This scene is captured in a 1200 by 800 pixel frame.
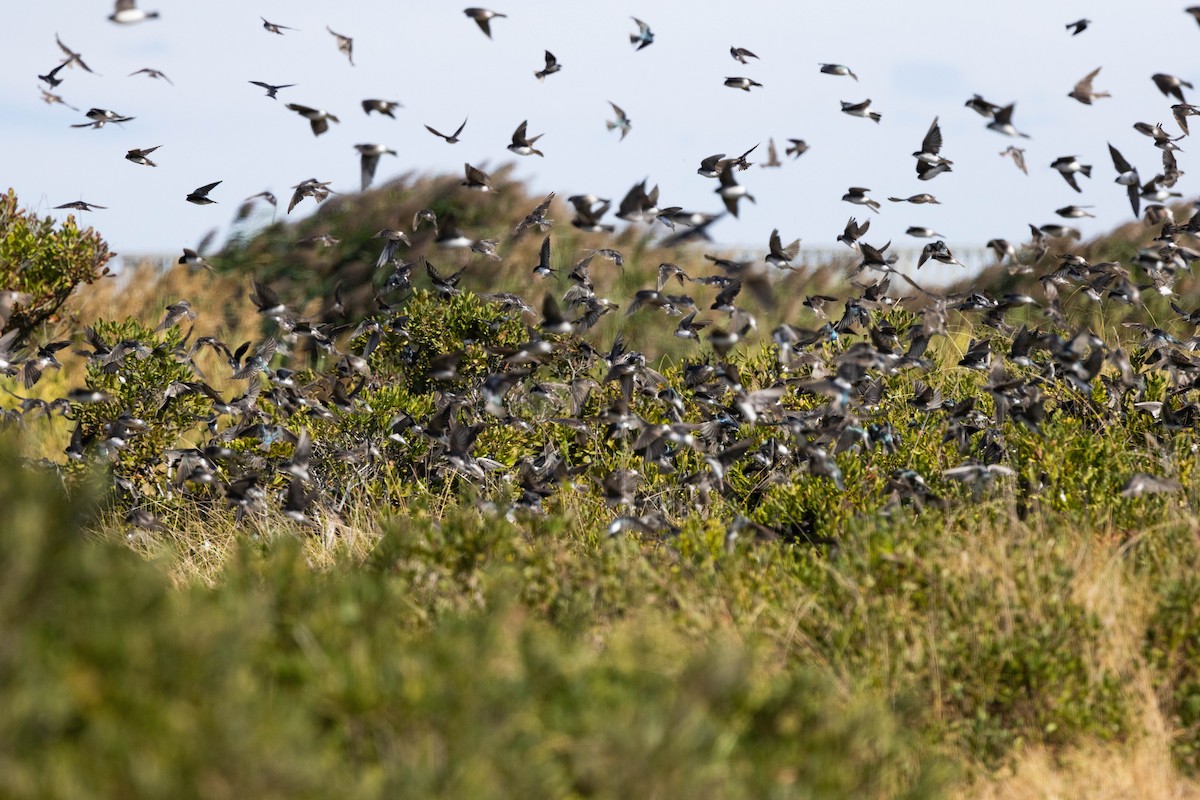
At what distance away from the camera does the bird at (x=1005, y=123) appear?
9047 mm

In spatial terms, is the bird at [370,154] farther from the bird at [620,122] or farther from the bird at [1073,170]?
the bird at [1073,170]

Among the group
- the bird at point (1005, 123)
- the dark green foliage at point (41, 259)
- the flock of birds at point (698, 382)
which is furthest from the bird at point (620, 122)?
the dark green foliage at point (41, 259)

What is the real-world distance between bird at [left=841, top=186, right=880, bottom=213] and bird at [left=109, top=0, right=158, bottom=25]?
582cm

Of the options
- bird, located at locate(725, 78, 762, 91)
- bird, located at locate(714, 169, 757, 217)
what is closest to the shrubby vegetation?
bird, located at locate(714, 169, 757, 217)

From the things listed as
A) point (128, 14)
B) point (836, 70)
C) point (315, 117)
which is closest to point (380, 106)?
point (315, 117)

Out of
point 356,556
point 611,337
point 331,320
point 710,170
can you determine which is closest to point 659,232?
point 611,337

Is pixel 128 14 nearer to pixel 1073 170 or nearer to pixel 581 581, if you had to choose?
pixel 581 581

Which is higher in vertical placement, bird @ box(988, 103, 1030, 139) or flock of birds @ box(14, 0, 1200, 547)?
bird @ box(988, 103, 1030, 139)

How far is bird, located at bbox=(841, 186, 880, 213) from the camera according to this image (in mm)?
10282

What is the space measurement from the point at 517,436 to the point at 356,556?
2.86 m

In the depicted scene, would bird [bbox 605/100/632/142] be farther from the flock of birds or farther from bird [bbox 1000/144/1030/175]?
bird [bbox 1000/144/1030/175]

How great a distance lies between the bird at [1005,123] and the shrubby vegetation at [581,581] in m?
1.78

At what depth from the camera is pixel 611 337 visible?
19.2 m

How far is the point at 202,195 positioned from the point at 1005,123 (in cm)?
684
